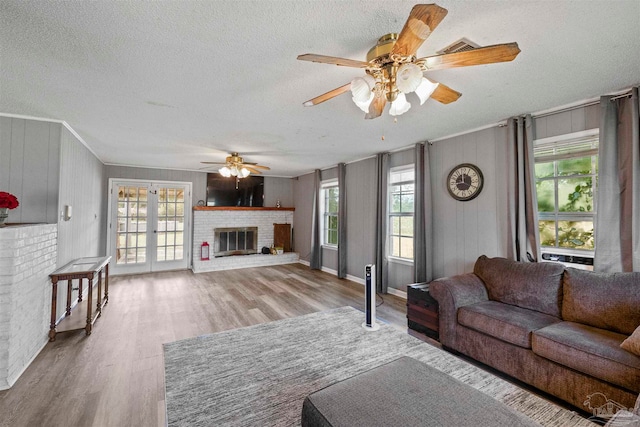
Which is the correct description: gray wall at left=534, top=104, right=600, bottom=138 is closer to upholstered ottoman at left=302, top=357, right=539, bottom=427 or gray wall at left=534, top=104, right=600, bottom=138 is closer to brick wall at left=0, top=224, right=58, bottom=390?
upholstered ottoman at left=302, top=357, right=539, bottom=427

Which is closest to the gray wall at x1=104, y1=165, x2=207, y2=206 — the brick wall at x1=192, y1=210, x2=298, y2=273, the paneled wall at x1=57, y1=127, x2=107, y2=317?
the paneled wall at x1=57, y1=127, x2=107, y2=317

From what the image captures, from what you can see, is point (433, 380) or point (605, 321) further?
point (605, 321)

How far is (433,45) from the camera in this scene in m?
1.70

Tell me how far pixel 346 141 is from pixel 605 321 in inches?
128

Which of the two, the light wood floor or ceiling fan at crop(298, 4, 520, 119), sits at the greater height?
ceiling fan at crop(298, 4, 520, 119)

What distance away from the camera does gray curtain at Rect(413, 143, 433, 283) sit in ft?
12.4

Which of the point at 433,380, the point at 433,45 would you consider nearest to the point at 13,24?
the point at 433,45

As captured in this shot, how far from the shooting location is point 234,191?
690 centimetres

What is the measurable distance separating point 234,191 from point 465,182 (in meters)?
5.37

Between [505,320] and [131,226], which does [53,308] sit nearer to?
[131,226]

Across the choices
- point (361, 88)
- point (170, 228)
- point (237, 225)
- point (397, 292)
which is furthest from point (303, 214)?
point (361, 88)

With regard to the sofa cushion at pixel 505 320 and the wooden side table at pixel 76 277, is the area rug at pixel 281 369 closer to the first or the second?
the sofa cushion at pixel 505 320

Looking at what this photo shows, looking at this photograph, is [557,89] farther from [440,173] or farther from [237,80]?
[237,80]

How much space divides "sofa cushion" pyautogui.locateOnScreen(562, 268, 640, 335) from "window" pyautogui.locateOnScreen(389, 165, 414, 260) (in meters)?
2.18
